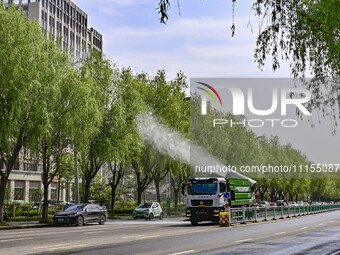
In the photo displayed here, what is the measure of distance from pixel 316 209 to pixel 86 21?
68524mm

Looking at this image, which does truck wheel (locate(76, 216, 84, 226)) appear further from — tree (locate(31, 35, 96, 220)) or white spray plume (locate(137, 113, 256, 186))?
white spray plume (locate(137, 113, 256, 186))

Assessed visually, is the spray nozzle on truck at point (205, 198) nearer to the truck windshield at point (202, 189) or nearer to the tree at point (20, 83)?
the truck windshield at point (202, 189)

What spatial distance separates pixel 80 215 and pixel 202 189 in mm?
7637

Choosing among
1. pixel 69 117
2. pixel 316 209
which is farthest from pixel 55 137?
pixel 316 209

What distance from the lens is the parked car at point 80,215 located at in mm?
31689

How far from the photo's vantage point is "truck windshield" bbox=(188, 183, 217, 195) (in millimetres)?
32562

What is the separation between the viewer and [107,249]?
1485 centimetres

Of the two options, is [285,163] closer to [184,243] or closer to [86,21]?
[86,21]

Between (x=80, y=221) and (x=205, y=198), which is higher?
(x=205, y=198)

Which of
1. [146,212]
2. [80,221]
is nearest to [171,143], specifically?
[146,212]

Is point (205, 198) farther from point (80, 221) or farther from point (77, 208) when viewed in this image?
point (77, 208)

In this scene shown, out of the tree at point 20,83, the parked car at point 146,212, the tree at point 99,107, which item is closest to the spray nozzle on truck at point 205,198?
the tree at point 99,107

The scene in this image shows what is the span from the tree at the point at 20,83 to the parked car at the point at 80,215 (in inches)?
138

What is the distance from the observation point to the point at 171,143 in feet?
173
